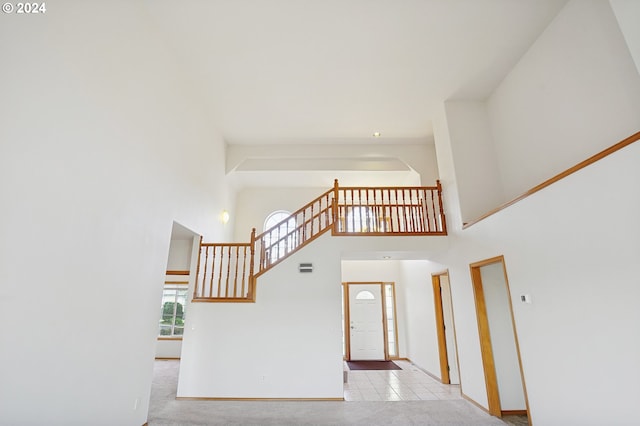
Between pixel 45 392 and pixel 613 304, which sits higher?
pixel 613 304

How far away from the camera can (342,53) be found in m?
4.05

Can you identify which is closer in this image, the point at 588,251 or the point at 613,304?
the point at 613,304

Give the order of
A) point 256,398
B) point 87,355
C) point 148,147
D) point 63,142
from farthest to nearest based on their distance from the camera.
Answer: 1. point 256,398
2. point 148,147
3. point 87,355
4. point 63,142

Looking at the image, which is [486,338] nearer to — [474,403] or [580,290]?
[474,403]

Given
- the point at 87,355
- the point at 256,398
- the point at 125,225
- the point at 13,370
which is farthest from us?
the point at 256,398

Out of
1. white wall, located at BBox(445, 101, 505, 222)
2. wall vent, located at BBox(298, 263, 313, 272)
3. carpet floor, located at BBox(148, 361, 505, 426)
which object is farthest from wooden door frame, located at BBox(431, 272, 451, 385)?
wall vent, located at BBox(298, 263, 313, 272)

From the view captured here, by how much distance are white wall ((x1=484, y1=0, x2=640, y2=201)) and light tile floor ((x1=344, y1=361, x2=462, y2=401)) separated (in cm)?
338

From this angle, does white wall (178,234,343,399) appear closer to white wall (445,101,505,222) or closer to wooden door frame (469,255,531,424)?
wooden door frame (469,255,531,424)

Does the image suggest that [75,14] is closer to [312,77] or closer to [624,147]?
[312,77]

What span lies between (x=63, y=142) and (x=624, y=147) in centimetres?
428

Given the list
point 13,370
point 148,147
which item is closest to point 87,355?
point 13,370

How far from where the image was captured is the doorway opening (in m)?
5.05

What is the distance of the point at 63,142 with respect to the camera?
7.40 ft

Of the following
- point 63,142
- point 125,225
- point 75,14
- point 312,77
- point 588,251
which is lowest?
point 588,251
